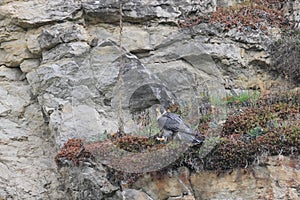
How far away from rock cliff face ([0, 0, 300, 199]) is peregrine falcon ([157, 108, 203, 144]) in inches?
74.9

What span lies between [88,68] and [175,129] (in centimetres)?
403

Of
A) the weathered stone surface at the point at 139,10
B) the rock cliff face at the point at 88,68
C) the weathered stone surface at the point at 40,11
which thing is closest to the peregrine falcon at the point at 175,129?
the rock cliff face at the point at 88,68

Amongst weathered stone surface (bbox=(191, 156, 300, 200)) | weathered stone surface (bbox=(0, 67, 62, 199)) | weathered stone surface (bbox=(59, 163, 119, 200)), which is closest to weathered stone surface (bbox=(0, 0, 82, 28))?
weathered stone surface (bbox=(0, 67, 62, 199))

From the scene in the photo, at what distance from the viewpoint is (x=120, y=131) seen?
36.1 ft

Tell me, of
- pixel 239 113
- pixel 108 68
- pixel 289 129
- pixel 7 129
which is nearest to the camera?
pixel 289 129

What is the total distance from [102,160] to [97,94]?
3.29 meters

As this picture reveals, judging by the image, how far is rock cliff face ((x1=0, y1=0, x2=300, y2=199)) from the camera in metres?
11.5

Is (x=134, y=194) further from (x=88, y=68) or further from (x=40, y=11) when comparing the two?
(x=40, y=11)

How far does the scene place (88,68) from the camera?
1293 cm

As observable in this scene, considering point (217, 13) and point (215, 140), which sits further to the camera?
point (217, 13)

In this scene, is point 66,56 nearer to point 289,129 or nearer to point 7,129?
point 7,129

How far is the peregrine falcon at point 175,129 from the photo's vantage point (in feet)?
31.0

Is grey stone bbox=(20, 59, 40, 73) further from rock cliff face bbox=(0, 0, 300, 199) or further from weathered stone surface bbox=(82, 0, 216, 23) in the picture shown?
weathered stone surface bbox=(82, 0, 216, 23)

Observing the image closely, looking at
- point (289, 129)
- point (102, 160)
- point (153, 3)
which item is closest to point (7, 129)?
point (102, 160)
